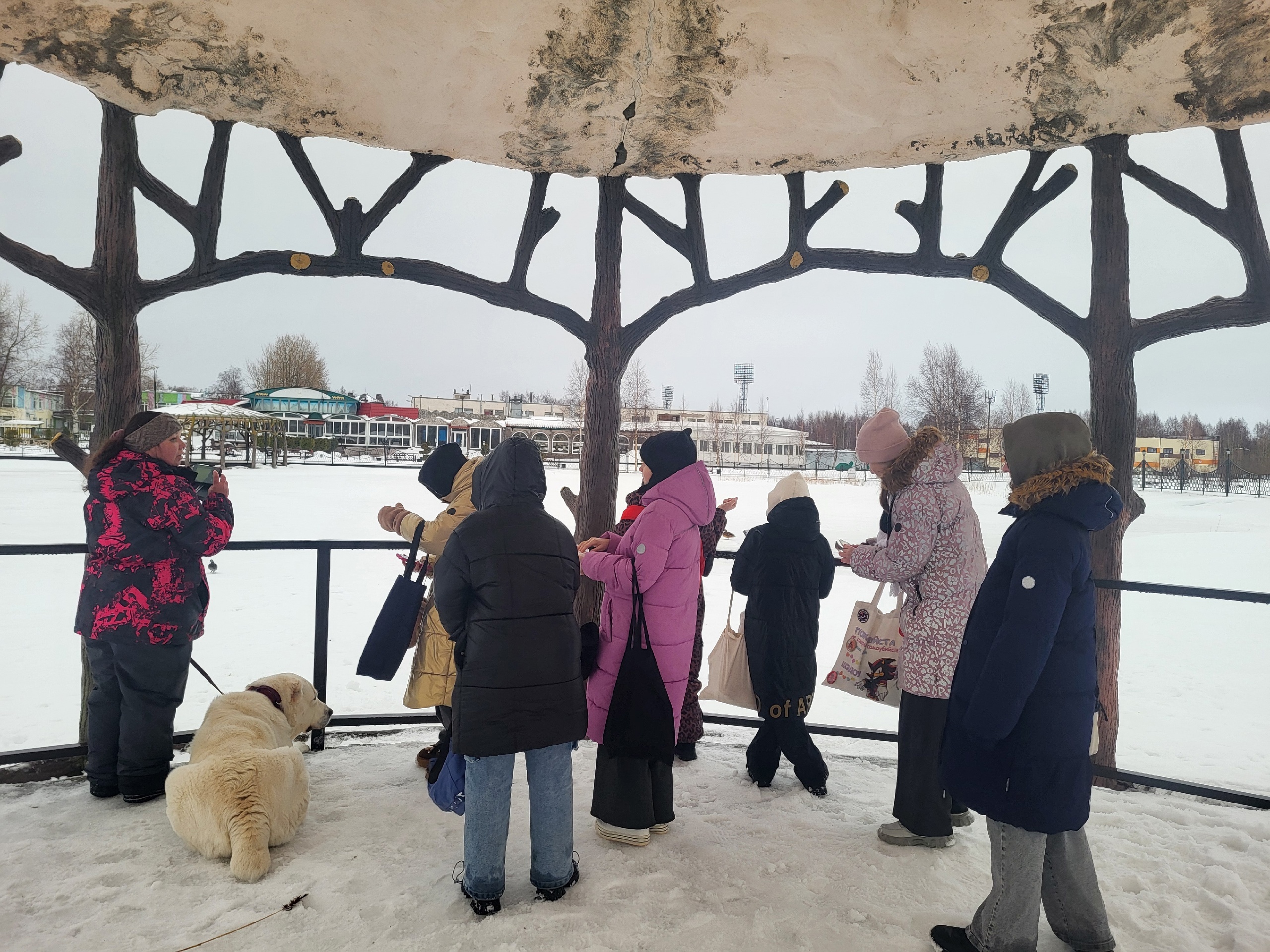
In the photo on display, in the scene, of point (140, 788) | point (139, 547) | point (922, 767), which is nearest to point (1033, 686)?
point (922, 767)

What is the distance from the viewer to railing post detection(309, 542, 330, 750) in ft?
10.7

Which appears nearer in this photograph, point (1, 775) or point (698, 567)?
point (698, 567)

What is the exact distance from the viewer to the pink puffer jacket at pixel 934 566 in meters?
2.47

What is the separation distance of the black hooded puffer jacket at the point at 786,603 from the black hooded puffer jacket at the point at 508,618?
1.09 metres

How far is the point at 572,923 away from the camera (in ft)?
6.75

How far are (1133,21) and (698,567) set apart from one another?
275cm

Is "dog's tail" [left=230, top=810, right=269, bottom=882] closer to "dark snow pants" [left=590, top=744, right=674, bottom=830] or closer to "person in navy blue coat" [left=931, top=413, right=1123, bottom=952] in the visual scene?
"dark snow pants" [left=590, top=744, right=674, bottom=830]

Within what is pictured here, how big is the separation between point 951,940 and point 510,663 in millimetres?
1409

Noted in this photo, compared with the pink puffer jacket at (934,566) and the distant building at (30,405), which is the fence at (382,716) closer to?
the pink puffer jacket at (934,566)

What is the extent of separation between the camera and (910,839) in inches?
101

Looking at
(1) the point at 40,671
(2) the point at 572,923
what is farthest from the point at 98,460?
(1) the point at 40,671

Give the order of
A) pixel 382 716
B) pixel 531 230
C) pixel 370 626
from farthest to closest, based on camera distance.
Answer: pixel 370 626 < pixel 531 230 < pixel 382 716

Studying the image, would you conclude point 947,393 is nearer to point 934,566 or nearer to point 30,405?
point 934,566

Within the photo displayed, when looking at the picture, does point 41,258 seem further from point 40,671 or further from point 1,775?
point 40,671
